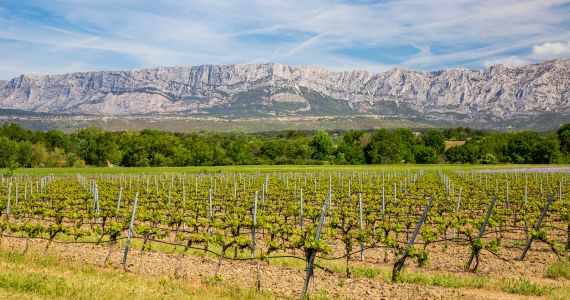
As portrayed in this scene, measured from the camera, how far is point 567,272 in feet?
44.0

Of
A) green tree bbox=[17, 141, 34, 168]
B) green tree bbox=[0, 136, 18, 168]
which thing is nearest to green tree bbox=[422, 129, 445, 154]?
green tree bbox=[17, 141, 34, 168]

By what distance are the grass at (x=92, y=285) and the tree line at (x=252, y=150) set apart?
82.3m

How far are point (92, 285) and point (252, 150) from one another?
10150 cm

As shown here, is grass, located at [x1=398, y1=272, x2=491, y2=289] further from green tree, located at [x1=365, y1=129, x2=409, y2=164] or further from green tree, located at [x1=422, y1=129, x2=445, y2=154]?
green tree, located at [x1=422, y1=129, x2=445, y2=154]

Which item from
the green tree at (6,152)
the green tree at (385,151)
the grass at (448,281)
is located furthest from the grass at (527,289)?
the green tree at (385,151)

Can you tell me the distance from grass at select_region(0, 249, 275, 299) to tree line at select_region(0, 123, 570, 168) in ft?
270

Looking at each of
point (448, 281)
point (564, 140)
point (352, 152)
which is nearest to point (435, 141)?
point (564, 140)

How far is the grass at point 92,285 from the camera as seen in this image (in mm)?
9852

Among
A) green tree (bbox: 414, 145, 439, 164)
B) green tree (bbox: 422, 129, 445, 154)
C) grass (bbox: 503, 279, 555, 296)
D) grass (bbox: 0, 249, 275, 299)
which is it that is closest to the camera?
grass (bbox: 0, 249, 275, 299)

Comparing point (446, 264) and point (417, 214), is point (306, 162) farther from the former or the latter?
point (446, 264)

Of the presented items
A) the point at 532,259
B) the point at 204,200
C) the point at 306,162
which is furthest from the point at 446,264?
the point at 306,162

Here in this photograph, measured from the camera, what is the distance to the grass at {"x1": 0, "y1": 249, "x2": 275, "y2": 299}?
9852 millimetres

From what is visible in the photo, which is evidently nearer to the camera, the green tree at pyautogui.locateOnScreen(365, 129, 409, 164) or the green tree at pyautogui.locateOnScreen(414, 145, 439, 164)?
the green tree at pyautogui.locateOnScreen(365, 129, 409, 164)

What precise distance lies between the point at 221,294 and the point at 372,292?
337 centimetres
